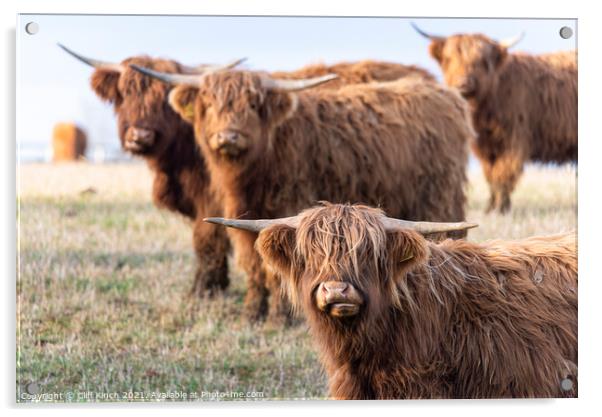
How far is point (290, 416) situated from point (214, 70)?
8.52 feet

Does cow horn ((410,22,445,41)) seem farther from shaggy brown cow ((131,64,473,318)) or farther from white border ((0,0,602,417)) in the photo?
shaggy brown cow ((131,64,473,318))

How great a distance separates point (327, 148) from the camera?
21.0ft

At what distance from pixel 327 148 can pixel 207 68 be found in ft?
3.30

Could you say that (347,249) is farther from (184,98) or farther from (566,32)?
(184,98)

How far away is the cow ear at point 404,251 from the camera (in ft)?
12.9

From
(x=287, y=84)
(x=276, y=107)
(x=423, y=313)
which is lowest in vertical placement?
(x=423, y=313)

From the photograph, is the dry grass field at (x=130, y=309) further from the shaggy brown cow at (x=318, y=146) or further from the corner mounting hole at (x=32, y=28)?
the corner mounting hole at (x=32, y=28)

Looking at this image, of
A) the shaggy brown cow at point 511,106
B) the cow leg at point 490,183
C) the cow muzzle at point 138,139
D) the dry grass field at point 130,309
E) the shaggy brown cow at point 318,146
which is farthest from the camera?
the cow leg at point 490,183

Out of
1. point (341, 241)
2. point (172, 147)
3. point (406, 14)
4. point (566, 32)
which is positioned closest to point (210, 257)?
point (172, 147)

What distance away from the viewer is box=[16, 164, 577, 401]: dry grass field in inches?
204

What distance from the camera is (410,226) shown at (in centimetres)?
400

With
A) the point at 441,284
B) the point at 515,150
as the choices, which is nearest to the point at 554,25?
the point at 441,284

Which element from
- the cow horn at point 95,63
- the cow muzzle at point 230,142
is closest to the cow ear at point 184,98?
the cow muzzle at point 230,142

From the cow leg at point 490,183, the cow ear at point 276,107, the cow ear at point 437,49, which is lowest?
the cow leg at point 490,183
